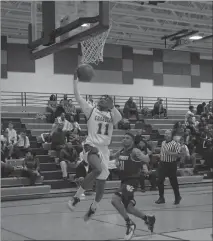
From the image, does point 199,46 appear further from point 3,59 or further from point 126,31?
point 3,59

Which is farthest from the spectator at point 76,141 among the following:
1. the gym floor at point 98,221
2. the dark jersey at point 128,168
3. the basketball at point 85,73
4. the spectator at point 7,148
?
the basketball at point 85,73

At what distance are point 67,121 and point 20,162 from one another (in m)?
2.63

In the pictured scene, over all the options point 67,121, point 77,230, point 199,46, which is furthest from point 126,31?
point 77,230

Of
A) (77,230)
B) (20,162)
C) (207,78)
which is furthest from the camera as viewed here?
(207,78)

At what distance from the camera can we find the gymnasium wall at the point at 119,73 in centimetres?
2014

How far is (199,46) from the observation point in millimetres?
23547

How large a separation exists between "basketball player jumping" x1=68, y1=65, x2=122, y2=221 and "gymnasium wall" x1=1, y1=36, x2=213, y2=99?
1406 centimetres

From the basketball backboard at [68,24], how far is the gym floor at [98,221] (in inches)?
114

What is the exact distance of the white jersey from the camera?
5941mm

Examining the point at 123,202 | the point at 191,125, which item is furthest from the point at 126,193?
the point at 191,125

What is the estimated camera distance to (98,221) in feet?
26.1

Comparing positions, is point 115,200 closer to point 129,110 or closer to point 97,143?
point 97,143

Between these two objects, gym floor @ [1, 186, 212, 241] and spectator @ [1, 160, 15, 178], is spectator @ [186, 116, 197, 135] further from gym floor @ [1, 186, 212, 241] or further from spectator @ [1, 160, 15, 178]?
spectator @ [1, 160, 15, 178]

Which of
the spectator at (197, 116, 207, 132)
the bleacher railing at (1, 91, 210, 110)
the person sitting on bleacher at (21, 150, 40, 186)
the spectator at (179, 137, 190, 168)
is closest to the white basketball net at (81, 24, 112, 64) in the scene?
the spectator at (179, 137, 190, 168)
